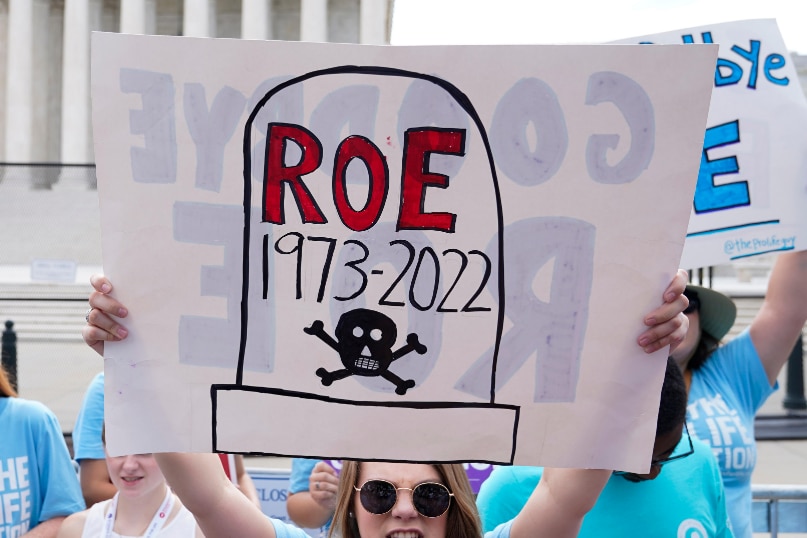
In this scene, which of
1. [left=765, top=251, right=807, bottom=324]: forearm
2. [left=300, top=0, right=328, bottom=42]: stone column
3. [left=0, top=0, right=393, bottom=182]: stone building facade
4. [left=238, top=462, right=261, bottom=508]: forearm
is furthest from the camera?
[left=300, top=0, right=328, bottom=42]: stone column

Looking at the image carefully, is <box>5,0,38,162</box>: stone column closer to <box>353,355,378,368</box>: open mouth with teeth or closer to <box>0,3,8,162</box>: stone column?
<box>0,3,8,162</box>: stone column

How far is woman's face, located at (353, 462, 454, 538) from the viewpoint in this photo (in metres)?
1.97

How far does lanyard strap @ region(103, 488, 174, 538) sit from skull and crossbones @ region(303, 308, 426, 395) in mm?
1297

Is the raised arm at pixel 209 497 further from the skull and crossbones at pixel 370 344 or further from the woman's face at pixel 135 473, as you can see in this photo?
A: the woman's face at pixel 135 473

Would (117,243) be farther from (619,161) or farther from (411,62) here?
(619,161)

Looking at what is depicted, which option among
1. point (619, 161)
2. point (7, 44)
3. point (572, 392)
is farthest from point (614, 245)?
point (7, 44)

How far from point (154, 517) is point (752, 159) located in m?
2.33

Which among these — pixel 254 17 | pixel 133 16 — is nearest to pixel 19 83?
pixel 133 16

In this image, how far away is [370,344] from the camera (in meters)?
1.72

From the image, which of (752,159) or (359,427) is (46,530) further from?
(752,159)

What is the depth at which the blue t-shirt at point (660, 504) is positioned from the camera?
86.7 inches

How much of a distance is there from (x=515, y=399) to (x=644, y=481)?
0.70 m

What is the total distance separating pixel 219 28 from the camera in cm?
4103

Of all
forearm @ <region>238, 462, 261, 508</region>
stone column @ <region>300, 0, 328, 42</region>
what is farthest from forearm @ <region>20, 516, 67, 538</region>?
stone column @ <region>300, 0, 328, 42</region>
